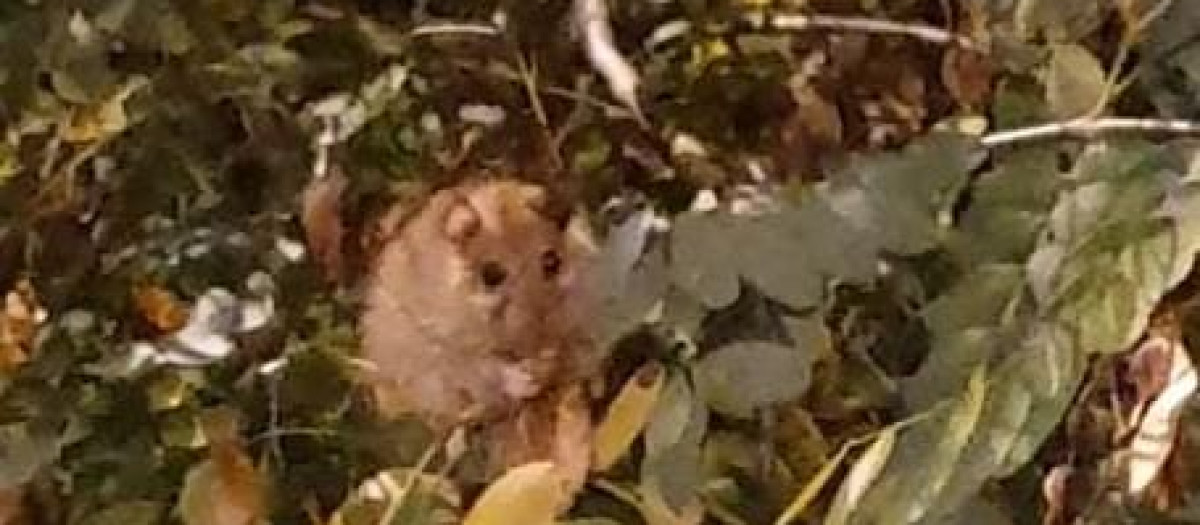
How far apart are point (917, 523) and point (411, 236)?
0.91 feet

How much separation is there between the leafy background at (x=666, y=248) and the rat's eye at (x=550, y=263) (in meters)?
0.02

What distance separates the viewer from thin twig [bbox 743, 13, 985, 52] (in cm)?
81

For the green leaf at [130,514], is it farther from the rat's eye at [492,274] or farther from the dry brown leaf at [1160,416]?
the dry brown leaf at [1160,416]

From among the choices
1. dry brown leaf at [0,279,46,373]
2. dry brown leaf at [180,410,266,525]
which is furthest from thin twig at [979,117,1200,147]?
dry brown leaf at [0,279,46,373]

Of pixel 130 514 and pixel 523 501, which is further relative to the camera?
pixel 130 514

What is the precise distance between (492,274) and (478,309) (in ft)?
0.05

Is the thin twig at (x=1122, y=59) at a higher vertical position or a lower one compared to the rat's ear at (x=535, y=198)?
higher

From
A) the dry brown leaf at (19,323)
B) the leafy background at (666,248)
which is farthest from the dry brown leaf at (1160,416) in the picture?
the dry brown leaf at (19,323)

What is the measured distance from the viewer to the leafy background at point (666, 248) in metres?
0.57

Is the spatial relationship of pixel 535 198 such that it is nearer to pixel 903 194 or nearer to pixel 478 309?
pixel 478 309

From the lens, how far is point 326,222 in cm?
82

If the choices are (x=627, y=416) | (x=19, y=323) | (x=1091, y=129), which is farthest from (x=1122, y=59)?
(x=19, y=323)

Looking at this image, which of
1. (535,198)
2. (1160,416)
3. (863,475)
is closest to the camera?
(863,475)

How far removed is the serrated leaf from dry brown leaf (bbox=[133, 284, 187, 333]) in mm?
308
